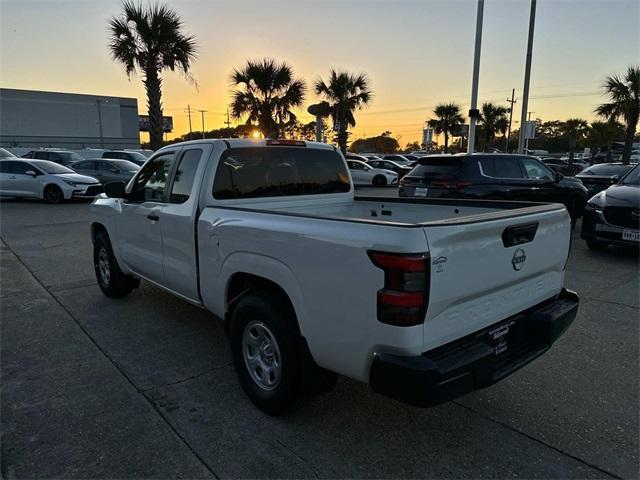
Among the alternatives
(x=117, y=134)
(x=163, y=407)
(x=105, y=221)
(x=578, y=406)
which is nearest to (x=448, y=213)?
(x=578, y=406)

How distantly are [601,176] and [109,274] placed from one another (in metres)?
12.7

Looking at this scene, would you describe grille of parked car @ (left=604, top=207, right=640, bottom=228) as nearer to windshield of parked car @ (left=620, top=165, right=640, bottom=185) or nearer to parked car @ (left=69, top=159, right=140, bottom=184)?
windshield of parked car @ (left=620, top=165, right=640, bottom=185)

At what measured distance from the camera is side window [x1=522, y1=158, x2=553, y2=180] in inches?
368

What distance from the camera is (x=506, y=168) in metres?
9.10

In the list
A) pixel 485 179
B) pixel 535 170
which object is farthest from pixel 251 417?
pixel 535 170

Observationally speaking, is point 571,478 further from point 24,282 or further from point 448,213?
point 24,282

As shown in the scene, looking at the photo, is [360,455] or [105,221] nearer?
[360,455]

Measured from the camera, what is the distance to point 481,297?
243 centimetres

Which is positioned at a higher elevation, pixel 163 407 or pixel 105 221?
pixel 105 221

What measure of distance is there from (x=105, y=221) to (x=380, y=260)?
4134 mm

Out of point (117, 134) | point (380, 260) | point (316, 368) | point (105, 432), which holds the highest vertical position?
point (117, 134)

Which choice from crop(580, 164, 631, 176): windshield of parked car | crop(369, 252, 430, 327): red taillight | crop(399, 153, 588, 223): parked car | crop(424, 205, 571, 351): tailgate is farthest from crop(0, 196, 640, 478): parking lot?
crop(580, 164, 631, 176): windshield of parked car

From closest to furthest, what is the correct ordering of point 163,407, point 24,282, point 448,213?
point 163,407 < point 448,213 < point 24,282

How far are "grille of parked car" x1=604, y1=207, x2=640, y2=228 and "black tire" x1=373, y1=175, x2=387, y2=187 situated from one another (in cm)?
1759
